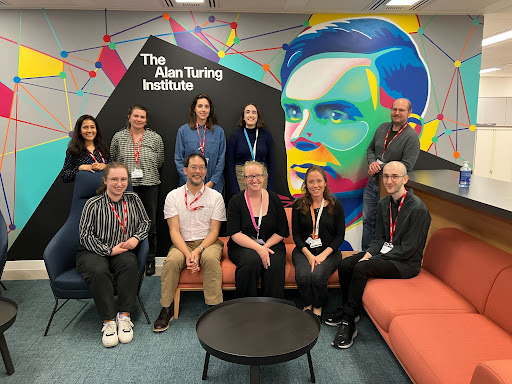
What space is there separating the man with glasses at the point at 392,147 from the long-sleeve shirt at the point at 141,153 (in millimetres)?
2226

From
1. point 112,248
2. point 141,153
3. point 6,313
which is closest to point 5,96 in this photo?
point 141,153

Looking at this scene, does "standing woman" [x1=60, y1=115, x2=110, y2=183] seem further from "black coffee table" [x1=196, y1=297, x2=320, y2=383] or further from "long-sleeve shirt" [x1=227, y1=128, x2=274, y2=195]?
"black coffee table" [x1=196, y1=297, x2=320, y2=383]

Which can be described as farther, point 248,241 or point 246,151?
point 246,151

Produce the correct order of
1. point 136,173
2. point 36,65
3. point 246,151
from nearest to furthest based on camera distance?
point 136,173 → point 246,151 → point 36,65

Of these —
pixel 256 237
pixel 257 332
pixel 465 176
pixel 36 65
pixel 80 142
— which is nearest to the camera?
pixel 257 332

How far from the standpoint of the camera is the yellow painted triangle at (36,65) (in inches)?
161

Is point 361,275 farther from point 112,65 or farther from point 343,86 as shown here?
point 112,65

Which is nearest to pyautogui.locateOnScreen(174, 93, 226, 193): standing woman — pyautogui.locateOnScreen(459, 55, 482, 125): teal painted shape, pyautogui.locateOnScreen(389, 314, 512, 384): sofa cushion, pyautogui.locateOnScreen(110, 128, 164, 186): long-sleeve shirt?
pyautogui.locateOnScreen(110, 128, 164, 186): long-sleeve shirt

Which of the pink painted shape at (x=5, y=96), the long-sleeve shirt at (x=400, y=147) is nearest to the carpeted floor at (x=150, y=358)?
the long-sleeve shirt at (x=400, y=147)

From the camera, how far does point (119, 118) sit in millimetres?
4199

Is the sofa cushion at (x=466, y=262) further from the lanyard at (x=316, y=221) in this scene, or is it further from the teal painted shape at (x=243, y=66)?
the teal painted shape at (x=243, y=66)

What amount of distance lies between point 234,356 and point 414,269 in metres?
1.58

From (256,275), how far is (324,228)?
663 mm

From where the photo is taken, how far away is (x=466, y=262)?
256cm
